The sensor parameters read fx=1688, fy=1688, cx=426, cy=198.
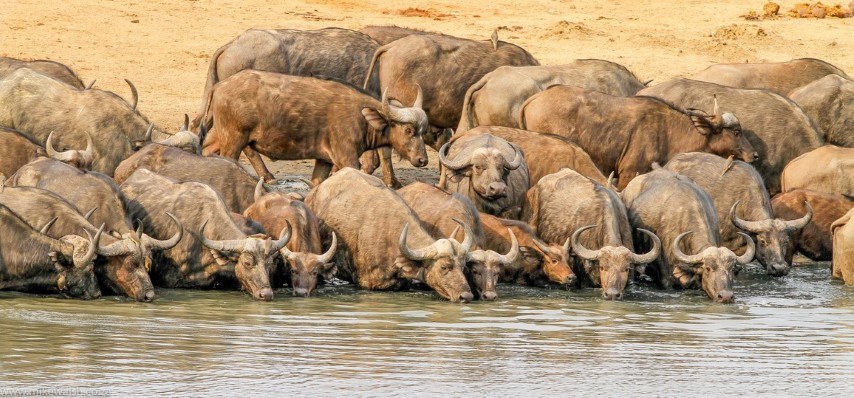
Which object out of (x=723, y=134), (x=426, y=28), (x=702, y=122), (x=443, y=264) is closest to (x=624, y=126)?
(x=702, y=122)

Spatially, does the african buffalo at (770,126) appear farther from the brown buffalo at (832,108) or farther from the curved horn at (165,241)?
the curved horn at (165,241)

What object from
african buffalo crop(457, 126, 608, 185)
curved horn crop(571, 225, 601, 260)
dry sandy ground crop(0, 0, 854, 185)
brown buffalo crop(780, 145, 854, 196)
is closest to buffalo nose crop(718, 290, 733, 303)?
curved horn crop(571, 225, 601, 260)

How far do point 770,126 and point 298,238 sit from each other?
24.3ft

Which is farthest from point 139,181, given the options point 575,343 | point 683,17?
point 683,17

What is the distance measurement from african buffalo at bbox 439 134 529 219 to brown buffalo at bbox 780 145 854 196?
316 centimetres

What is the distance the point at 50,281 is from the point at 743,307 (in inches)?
232

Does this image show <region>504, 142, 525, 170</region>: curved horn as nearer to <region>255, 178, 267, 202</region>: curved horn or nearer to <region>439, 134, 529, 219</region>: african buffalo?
<region>439, 134, 529, 219</region>: african buffalo

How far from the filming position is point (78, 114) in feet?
61.2

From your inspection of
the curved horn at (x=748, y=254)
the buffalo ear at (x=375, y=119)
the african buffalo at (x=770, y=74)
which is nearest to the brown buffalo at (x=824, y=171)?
the curved horn at (x=748, y=254)

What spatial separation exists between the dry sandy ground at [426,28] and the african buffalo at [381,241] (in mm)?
8519

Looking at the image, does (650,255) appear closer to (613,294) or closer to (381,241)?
(613,294)

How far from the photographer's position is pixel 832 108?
2081 cm

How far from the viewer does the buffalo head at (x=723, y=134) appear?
19.3 meters

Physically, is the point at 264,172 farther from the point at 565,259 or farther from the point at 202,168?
the point at 565,259
